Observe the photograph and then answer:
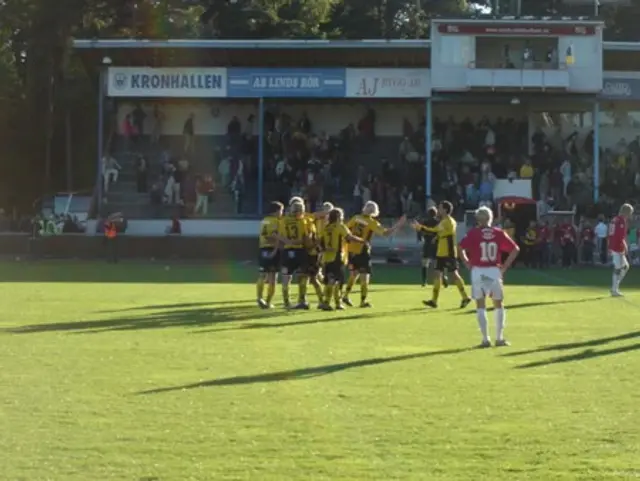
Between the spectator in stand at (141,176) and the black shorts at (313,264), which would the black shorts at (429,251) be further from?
the spectator in stand at (141,176)

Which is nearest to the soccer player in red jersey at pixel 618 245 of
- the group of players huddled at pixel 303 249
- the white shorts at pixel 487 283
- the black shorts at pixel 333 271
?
the group of players huddled at pixel 303 249

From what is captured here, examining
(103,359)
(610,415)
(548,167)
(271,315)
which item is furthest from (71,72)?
(610,415)

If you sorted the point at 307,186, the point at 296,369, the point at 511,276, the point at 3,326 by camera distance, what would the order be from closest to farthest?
the point at 296,369, the point at 3,326, the point at 511,276, the point at 307,186

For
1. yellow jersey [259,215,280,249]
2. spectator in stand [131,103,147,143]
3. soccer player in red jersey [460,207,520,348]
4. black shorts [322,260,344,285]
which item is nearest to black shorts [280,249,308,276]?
yellow jersey [259,215,280,249]

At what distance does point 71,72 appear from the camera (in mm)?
66688

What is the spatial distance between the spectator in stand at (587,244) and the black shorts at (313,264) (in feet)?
68.9

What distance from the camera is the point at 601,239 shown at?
39969 millimetres

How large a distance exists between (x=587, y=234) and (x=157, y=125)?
59.8 feet

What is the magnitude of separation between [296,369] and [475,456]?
464cm

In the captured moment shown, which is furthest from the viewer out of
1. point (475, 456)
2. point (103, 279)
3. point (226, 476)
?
point (103, 279)

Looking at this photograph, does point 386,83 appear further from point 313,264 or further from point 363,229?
point 313,264

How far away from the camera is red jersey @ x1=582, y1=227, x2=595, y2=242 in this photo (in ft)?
130

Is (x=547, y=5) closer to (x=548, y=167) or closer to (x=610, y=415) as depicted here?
(x=548, y=167)

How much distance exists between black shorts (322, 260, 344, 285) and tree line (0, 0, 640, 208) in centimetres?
3431
